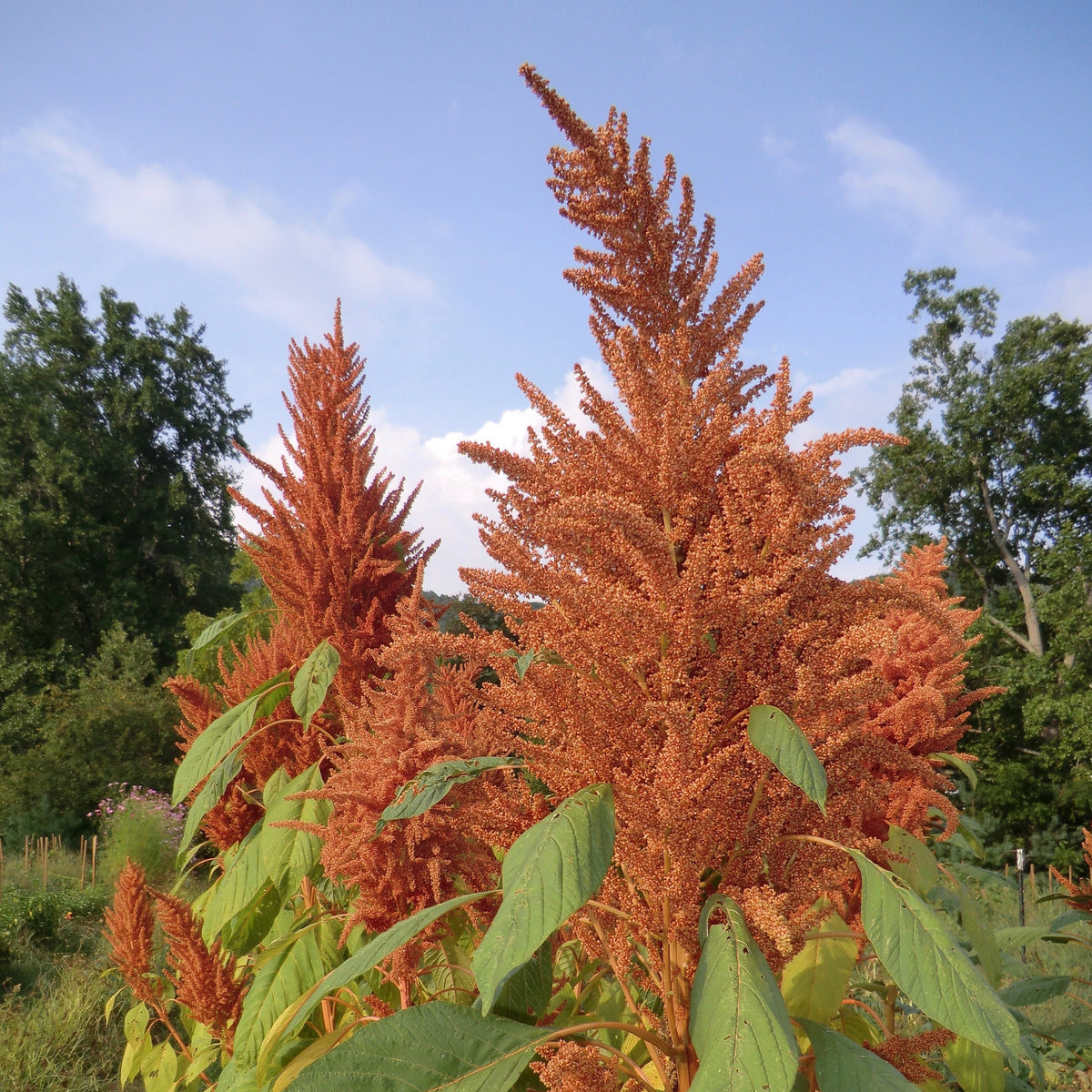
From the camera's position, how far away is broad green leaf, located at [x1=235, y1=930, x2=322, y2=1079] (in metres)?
1.49

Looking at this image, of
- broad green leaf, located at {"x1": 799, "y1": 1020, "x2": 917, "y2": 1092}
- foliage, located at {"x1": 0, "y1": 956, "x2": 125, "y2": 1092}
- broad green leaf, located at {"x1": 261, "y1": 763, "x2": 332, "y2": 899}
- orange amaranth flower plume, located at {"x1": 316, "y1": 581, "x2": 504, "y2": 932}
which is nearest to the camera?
broad green leaf, located at {"x1": 799, "y1": 1020, "x2": 917, "y2": 1092}

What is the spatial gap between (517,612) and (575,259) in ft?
2.01

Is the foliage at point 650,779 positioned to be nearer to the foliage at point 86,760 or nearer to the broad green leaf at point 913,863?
the broad green leaf at point 913,863

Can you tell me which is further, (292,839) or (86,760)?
(86,760)

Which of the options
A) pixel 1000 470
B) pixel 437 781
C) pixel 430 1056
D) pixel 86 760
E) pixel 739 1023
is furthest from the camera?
pixel 1000 470

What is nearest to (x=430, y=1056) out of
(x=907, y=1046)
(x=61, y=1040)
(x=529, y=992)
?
(x=529, y=992)

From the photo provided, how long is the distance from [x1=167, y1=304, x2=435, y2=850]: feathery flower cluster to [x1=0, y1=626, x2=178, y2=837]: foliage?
425 inches

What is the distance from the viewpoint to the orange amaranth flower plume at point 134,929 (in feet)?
6.82

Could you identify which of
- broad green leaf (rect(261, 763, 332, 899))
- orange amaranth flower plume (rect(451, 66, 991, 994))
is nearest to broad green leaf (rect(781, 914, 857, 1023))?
orange amaranth flower plume (rect(451, 66, 991, 994))

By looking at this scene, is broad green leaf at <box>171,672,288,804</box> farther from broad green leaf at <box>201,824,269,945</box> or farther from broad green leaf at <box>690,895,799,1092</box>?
broad green leaf at <box>690,895,799,1092</box>

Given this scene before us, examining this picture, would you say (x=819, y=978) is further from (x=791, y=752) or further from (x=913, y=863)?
(x=791, y=752)

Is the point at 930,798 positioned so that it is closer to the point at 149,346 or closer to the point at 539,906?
the point at 539,906

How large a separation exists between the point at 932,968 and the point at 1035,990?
5.95 ft

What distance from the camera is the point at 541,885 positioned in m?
0.79
